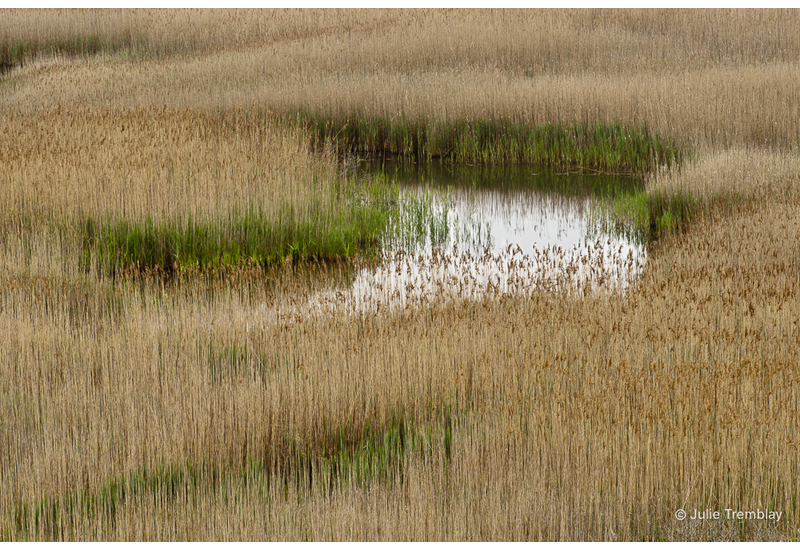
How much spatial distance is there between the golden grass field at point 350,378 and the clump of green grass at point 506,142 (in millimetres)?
1361

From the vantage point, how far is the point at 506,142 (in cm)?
1283

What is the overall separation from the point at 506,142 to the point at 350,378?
873cm

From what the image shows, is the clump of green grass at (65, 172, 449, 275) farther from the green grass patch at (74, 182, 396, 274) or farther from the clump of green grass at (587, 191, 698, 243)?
the clump of green grass at (587, 191, 698, 243)

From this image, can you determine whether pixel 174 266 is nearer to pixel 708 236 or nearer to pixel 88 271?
pixel 88 271

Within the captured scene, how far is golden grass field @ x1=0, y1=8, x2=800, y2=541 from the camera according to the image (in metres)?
3.59

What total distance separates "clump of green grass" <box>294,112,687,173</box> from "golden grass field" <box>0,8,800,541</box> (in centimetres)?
136

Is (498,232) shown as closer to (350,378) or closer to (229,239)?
(229,239)

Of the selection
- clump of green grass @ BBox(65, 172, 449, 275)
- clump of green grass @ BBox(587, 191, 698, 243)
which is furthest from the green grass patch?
clump of green grass @ BBox(587, 191, 698, 243)

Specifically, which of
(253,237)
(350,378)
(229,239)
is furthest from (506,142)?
(350,378)

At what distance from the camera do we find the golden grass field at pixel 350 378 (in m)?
3.59

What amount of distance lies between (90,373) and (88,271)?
117 inches

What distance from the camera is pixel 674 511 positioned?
11.7 ft

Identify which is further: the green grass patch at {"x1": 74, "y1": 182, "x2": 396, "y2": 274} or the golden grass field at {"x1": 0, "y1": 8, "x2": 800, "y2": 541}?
the green grass patch at {"x1": 74, "y1": 182, "x2": 396, "y2": 274}

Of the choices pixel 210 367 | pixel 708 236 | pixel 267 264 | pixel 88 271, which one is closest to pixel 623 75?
pixel 708 236
